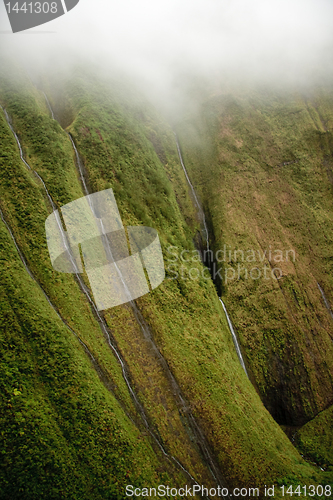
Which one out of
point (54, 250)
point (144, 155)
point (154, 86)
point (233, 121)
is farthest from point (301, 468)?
point (154, 86)

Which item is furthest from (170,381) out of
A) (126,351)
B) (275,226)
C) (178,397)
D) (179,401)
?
(275,226)

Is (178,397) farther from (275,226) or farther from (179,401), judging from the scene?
(275,226)

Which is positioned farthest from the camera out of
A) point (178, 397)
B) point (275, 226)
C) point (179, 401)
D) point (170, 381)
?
point (275, 226)

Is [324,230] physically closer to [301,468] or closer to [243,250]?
[243,250]

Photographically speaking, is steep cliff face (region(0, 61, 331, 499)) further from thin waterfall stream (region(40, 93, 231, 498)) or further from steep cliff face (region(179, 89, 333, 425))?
steep cliff face (region(179, 89, 333, 425))

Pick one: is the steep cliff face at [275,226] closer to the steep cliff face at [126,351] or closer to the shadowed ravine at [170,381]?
the steep cliff face at [126,351]
